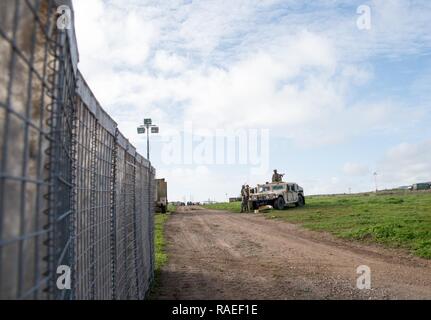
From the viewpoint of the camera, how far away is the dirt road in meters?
8.75

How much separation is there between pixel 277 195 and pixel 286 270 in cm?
2483

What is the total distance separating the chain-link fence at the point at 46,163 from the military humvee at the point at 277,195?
31762 millimetres

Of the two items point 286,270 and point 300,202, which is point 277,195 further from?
point 286,270

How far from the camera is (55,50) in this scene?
2.51 m

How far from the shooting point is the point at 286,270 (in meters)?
11.2

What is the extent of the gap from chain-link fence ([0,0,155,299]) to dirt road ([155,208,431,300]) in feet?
16.1

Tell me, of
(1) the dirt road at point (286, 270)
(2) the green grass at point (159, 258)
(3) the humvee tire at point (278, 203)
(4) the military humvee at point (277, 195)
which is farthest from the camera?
(4) the military humvee at point (277, 195)

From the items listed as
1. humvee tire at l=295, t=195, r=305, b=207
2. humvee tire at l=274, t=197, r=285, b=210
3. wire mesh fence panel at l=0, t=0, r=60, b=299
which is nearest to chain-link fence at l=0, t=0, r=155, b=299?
Answer: wire mesh fence panel at l=0, t=0, r=60, b=299

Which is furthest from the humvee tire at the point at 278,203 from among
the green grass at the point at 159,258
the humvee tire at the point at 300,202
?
the green grass at the point at 159,258

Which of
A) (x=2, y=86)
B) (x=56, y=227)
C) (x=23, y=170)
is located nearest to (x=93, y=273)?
(x=56, y=227)

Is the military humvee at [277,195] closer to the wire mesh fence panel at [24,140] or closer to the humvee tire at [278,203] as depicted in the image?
the humvee tire at [278,203]

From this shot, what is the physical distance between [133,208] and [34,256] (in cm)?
538

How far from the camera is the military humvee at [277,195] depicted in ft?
118
